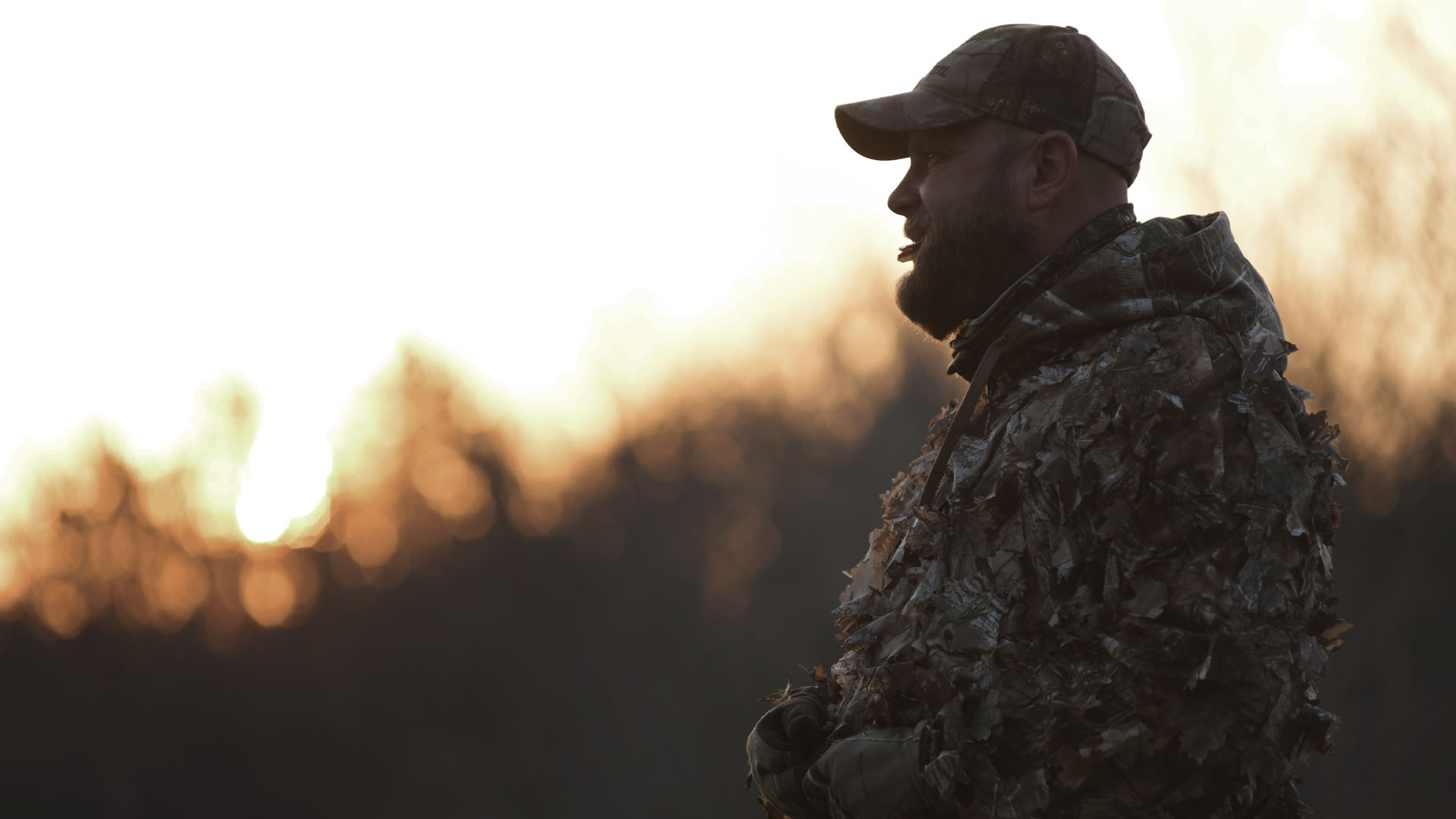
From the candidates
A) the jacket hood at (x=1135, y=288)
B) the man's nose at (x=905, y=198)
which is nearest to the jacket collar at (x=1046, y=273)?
the jacket hood at (x=1135, y=288)

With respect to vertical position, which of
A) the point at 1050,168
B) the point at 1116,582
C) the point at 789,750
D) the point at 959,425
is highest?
the point at 1050,168

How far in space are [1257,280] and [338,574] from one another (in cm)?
3221

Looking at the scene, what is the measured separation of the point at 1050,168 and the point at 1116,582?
1130mm

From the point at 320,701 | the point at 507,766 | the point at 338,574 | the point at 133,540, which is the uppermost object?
the point at 133,540

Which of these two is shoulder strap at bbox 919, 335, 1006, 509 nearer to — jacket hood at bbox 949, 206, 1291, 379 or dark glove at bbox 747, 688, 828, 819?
jacket hood at bbox 949, 206, 1291, 379

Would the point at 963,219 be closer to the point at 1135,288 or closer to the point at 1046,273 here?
the point at 1046,273

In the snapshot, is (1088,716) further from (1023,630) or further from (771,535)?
(771,535)

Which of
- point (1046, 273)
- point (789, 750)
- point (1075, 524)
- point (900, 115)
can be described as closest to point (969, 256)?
point (1046, 273)

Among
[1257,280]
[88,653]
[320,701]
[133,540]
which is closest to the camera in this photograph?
[1257,280]

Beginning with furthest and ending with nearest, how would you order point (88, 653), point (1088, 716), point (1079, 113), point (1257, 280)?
point (88, 653), point (1079, 113), point (1257, 280), point (1088, 716)

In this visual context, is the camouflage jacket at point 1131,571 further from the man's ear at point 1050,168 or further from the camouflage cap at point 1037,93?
the camouflage cap at point 1037,93

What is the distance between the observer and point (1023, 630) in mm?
2545

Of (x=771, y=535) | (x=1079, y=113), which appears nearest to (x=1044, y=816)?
(x=1079, y=113)

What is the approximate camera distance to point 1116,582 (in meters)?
2.40
